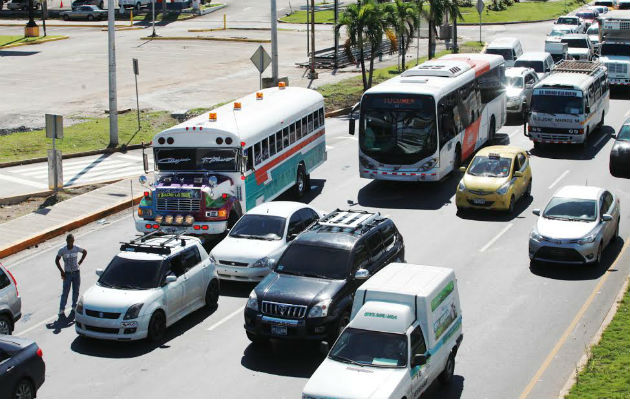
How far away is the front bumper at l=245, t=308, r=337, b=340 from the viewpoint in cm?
1803

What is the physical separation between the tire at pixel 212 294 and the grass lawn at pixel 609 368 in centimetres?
799

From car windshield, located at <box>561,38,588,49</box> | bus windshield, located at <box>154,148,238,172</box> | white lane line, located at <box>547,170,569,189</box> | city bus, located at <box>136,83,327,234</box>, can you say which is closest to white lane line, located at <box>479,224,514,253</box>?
white lane line, located at <box>547,170,569,189</box>

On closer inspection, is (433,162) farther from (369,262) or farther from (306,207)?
(369,262)

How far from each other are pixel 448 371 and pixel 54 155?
1779 centimetres

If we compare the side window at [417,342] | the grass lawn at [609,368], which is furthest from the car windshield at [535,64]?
the side window at [417,342]

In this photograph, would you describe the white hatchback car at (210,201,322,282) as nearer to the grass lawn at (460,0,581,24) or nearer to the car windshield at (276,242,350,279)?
the car windshield at (276,242,350,279)

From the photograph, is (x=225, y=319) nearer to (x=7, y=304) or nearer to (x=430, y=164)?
(x=7, y=304)

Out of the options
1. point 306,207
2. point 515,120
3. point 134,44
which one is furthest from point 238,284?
point 134,44

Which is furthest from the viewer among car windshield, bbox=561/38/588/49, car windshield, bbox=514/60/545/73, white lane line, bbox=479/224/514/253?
car windshield, bbox=561/38/588/49

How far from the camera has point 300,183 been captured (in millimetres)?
30969

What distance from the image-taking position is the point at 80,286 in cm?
2295

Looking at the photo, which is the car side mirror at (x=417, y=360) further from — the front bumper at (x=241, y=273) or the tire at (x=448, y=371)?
the front bumper at (x=241, y=273)

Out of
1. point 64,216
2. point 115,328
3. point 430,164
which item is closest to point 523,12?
point 430,164

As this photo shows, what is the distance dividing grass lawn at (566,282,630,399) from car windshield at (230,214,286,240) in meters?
7.83
